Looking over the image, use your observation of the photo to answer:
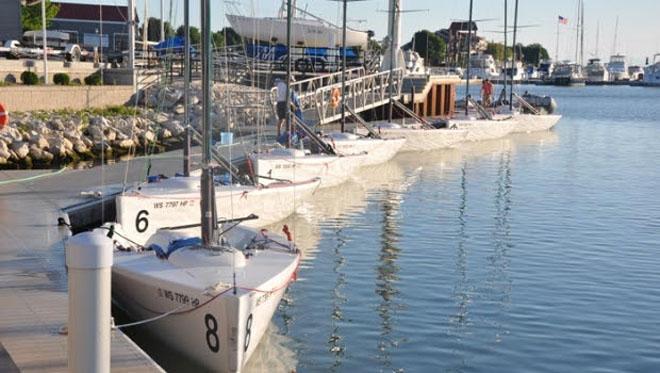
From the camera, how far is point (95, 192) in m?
19.4

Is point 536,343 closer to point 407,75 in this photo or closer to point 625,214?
point 625,214

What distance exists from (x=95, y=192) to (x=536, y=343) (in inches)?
390

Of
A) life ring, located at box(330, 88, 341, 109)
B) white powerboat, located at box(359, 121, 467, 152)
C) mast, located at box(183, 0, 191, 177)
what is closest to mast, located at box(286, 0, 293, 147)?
mast, located at box(183, 0, 191, 177)

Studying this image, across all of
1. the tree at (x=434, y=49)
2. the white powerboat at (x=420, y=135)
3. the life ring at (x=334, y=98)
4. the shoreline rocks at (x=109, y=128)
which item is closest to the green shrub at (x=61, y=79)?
the shoreline rocks at (x=109, y=128)

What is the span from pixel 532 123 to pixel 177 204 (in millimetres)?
42115

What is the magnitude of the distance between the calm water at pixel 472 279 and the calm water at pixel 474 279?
4cm

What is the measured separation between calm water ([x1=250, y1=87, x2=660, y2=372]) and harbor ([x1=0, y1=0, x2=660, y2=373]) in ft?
0.19

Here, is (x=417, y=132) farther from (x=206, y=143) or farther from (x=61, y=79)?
(x=206, y=143)

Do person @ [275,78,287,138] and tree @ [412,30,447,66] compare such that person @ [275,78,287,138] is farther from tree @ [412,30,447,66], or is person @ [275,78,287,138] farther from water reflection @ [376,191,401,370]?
tree @ [412,30,447,66]

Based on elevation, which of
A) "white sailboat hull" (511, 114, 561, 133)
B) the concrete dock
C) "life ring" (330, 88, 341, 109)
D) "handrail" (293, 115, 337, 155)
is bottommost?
"white sailboat hull" (511, 114, 561, 133)

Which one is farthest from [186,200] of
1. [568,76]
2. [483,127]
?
[568,76]

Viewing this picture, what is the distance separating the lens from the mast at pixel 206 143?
1229 centimetres

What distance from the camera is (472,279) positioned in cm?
1756

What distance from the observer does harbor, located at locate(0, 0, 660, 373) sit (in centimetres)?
1133
